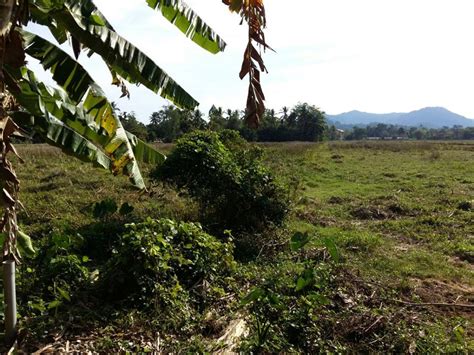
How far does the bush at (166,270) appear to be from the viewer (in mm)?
3832

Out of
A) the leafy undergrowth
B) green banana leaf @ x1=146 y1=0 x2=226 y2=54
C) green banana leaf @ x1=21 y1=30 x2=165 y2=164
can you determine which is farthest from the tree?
green banana leaf @ x1=21 y1=30 x2=165 y2=164

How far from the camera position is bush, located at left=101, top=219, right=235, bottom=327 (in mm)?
3832

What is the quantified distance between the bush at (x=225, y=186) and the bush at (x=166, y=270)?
2339 mm

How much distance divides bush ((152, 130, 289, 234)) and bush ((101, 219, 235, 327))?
2339mm

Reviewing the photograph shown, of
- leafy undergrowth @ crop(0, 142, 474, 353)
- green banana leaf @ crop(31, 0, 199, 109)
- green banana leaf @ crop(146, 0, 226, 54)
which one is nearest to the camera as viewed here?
leafy undergrowth @ crop(0, 142, 474, 353)

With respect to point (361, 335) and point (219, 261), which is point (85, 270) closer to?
point (219, 261)

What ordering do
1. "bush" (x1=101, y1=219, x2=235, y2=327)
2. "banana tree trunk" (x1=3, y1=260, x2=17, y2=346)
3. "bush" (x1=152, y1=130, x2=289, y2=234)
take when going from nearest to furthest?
"banana tree trunk" (x1=3, y1=260, x2=17, y2=346)
"bush" (x1=101, y1=219, x2=235, y2=327)
"bush" (x1=152, y1=130, x2=289, y2=234)

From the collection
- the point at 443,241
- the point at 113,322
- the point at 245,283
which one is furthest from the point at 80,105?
the point at 443,241

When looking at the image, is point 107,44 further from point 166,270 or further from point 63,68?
point 166,270

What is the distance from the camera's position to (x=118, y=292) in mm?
3955

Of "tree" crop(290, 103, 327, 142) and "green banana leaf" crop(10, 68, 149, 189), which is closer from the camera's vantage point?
"green banana leaf" crop(10, 68, 149, 189)

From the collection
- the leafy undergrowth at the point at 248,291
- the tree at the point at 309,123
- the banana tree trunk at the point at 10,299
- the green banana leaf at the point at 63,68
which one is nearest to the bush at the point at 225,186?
the leafy undergrowth at the point at 248,291

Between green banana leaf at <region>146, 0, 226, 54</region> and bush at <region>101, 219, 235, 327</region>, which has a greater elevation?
green banana leaf at <region>146, 0, 226, 54</region>

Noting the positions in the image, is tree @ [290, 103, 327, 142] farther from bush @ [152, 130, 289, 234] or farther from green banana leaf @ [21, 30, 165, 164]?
green banana leaf @ [21, 30, 165, 164]
